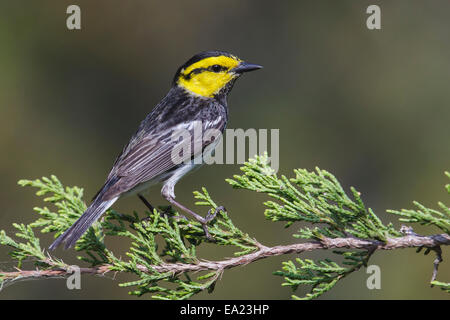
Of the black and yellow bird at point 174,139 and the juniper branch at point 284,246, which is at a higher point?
the black and yellow bird at point 174,139

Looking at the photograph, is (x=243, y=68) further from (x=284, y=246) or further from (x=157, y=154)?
(x=284, y=246)

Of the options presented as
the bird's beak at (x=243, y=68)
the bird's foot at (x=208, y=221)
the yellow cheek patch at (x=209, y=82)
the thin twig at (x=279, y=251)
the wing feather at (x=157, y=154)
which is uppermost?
the bird's beak at (x=243, y=68)

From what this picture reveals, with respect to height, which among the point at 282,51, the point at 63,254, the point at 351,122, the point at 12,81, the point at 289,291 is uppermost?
the point at 282,51

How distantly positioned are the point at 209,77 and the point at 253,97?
2312mm

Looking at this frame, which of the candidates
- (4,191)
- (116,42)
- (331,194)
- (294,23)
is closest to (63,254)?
(4,191)

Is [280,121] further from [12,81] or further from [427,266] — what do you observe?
[12,81]

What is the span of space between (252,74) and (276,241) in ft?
7.97

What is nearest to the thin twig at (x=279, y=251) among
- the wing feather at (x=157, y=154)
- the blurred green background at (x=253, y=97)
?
the wing feather at (x=157, y=154)

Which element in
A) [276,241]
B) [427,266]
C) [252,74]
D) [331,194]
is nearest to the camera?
[331,194]

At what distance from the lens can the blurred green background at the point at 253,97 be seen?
6.59 m

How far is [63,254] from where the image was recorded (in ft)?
20.3

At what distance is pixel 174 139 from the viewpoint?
15.4 feet

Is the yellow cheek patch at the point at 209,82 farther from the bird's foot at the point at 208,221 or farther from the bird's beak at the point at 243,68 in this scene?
the bird's foot at the point at 208,221

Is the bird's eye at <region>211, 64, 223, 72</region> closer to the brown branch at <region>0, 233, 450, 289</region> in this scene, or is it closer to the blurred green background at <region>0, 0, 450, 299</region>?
the blurred green background at <region>0, 0, 450, 299</region>
